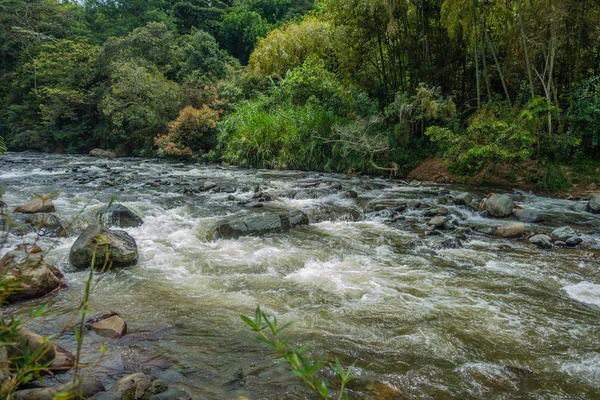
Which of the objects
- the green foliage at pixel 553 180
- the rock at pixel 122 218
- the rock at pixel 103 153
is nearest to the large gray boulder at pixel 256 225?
the rock at pixel 122 218

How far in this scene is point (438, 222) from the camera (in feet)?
22.2

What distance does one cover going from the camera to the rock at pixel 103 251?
15.7 ft

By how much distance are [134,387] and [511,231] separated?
6082 millimetres

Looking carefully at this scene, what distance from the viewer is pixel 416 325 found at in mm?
3391

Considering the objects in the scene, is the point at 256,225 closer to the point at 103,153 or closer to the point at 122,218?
the point at 122,218

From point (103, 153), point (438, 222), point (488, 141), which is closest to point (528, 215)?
point (438, 222)

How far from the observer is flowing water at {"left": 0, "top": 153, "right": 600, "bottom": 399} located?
2.66 meters

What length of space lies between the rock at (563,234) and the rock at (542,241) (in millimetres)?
108

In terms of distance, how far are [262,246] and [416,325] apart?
2.97 meters

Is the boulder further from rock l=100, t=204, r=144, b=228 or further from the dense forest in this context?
the dense forest

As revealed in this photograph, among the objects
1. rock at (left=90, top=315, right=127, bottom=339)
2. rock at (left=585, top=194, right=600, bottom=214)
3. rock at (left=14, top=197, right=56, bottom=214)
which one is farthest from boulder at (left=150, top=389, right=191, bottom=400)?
rock at (left=585, top=194, right=600, bottom=214)

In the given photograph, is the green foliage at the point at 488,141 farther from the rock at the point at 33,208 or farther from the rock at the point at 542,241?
the rock at the point at 33,208

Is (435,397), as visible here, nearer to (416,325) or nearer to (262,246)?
(416,325)

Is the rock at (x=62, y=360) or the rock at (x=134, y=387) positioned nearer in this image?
the rock at (x=134, y=387)
